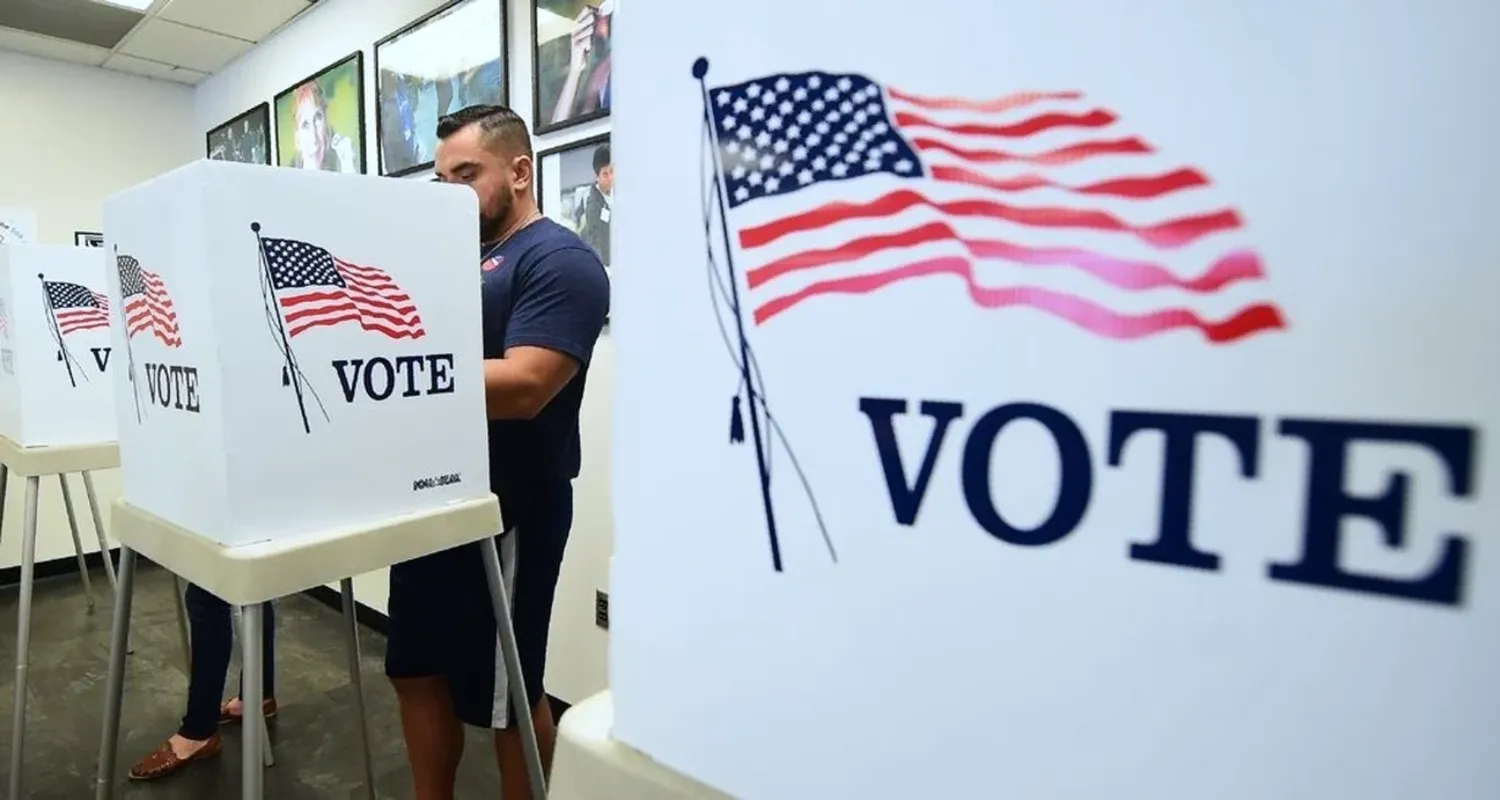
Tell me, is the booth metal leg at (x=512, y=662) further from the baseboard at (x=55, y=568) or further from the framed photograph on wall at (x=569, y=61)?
the baseboard at (x=55, y=568)

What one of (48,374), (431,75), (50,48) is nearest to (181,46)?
(50,48)

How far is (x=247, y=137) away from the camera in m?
3.19

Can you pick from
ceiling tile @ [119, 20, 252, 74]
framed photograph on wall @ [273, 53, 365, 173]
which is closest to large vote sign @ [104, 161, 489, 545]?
framed photograph on wall @ [273, 53, 365, 173]

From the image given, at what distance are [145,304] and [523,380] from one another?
0.44 meters

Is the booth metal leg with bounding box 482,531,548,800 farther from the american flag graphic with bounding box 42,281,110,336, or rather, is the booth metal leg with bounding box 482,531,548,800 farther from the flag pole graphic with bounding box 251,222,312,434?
the american flag graphic with bounding box 42,281,110,336

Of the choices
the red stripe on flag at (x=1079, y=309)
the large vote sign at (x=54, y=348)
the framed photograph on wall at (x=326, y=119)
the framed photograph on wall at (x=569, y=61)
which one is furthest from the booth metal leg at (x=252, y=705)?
the framed photograph on wall at (x=326, y=119)

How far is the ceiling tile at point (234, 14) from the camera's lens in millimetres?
2703

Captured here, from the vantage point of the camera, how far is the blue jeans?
1688mm

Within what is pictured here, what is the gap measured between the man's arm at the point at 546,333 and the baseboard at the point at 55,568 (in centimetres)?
312

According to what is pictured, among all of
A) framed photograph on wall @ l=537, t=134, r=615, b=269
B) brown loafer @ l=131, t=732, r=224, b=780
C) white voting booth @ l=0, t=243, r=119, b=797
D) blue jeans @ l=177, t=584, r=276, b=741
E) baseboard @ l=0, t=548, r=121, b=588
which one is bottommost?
brown loafer @ l=131, t=732, r=224, b=780

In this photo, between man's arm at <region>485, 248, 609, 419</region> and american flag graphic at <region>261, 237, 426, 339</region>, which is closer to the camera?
american flag graphic at <region>261, 237, 426, 339</region>

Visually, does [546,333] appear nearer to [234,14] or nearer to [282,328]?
[282,328]

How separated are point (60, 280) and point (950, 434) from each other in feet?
6.30

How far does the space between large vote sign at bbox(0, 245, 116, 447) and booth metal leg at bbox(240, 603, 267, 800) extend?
1058mm
